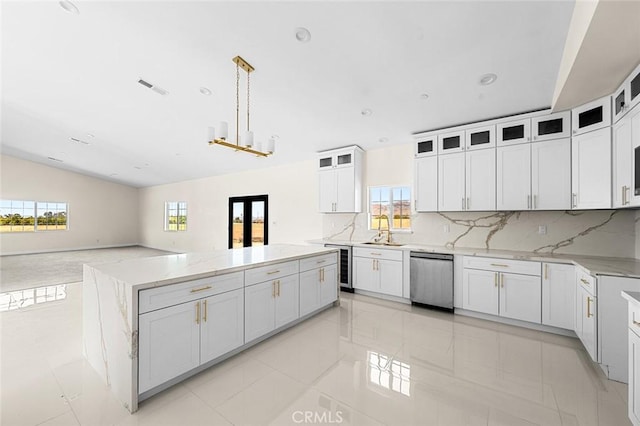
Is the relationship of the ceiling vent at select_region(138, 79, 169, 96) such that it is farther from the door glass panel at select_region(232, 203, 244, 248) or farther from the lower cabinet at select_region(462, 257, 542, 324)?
the lower cabinet at select_region(462, 257, 542, 324)

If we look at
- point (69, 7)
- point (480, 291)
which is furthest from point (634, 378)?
point (69, 7)

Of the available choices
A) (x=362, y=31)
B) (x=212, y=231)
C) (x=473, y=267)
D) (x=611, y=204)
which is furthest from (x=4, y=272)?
(x=611, y=204)

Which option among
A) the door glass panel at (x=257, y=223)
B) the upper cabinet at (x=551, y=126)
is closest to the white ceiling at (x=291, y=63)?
the upper cabinet at (x=551, y=126)

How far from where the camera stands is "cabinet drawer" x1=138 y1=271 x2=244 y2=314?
70.9 inches

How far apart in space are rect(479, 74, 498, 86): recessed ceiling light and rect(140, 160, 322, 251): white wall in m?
3.69

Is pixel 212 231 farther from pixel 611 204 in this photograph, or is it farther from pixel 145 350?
pixel 611 204

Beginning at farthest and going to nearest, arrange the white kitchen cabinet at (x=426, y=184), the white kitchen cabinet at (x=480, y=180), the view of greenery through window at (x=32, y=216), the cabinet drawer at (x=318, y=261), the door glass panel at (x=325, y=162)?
1. the view of greenery through window at (x=32, y=216)
2. the door glass panel at (x=325, y=162)
3. the white kitchen cabinet at (x=426, y=184)
4. the white kitchen cabinet at (x=480, y=180)
5. the cabinet drawer at (x=318, y=261)

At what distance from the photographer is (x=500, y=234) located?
384 centimetres

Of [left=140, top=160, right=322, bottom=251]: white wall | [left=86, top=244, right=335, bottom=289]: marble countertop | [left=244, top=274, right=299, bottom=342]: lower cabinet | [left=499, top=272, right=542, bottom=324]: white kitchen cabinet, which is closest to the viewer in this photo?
[left=86, top=244, right=335, bottom=289]: marble countertop

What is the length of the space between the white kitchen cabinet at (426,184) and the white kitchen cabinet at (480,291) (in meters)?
1.12

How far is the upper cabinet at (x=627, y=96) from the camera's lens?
7.13 feet

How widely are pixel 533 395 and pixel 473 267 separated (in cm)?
170

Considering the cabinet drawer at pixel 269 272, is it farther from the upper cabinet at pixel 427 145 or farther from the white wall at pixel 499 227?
the upper cabinet at pixel 427 145

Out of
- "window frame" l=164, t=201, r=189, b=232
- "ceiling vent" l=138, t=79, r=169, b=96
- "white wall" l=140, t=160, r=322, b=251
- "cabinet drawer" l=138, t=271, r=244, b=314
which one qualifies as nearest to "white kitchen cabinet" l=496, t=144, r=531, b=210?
"white wall" l=140, t=160, r=322, b=251
